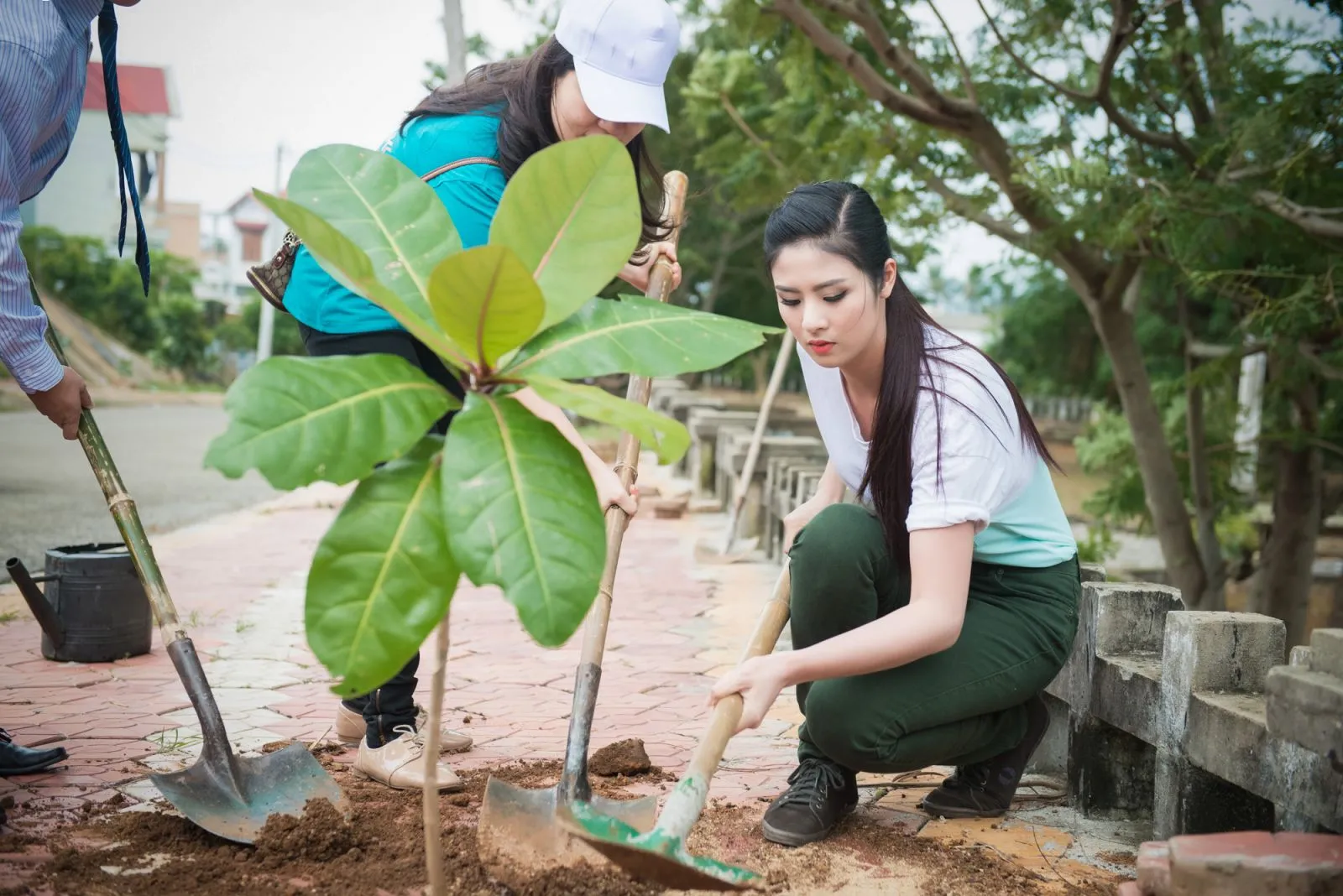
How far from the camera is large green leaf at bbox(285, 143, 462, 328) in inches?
72.4

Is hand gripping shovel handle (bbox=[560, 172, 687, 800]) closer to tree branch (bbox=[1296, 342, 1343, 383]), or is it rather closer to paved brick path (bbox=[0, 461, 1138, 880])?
paved brick path (bbox=[0, 461, 1138, 880])

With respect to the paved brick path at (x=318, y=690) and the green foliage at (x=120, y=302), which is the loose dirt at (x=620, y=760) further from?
the green foliage at (x=120, y=302)

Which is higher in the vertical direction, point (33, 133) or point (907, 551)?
point (33, 133)

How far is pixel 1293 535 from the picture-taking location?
8.56 m

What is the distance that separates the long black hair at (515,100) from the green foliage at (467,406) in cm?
108

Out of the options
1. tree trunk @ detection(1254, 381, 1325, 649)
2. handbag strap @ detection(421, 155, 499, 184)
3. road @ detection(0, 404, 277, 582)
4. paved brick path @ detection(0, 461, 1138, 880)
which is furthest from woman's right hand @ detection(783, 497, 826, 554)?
tree trunk @ detection(1254, 381, 1325, 649)

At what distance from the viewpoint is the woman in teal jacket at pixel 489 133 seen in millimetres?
2801

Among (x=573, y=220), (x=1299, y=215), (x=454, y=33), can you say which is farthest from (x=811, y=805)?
(x=454, y=33)

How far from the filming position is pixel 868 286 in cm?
255

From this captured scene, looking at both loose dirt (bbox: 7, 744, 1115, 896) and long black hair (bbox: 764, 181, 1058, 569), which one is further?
long black hair (bbox: 764, 181, 1058, 569)

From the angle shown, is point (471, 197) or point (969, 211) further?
point (969, 211)

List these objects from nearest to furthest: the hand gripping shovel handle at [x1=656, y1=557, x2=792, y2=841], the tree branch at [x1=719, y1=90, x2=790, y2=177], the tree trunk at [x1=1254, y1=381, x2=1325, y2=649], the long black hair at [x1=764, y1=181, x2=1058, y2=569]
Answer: the hand gripping shovel handle at [x1=656, y1=557, x2=792, y2=841] < the long black hair at [x1=764, y1=181, x2=1058, y2=569] < the tree branch at [x1=719, y1=90, x2=790, y2=177] < the tree trunk at [x1=1254, y1=381, x2=1325, y2=649]

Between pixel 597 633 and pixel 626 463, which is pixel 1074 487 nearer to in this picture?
pixel 626 463

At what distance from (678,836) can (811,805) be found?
743 mm
